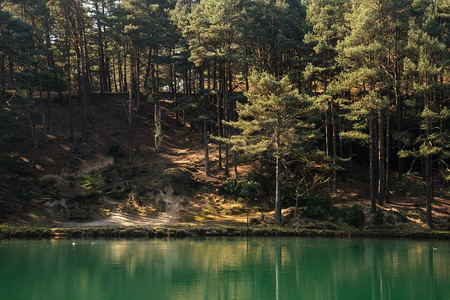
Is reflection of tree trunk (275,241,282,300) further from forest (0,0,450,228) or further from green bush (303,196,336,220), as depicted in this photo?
forest (0,0,450,228)

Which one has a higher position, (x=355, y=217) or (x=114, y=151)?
(x=114, y=151)

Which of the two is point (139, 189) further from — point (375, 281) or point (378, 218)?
point (375, 281)

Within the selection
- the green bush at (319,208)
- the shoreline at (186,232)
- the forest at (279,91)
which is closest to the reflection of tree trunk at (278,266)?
the shoreline at (186,232)

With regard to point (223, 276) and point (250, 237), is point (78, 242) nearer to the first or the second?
point (250, 237)

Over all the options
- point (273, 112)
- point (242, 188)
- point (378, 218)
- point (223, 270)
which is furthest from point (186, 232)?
point (378, 218)

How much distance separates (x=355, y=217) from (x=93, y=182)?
2272 cm

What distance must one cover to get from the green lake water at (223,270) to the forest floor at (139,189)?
7.41 meters

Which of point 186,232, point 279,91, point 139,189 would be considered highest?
point 279,91

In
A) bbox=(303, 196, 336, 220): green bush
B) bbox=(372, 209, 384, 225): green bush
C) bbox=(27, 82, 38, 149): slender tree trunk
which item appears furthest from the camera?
bbox=(27, 82, 38, 149): slender tree trunk

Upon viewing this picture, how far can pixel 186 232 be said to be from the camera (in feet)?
104

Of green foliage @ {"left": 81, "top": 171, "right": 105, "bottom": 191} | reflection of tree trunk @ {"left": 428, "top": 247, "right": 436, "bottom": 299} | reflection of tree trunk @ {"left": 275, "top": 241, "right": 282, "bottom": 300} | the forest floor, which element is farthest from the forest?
reflection of tree trunk @ {"left": 428, "top": 247, "right": 436, "bottom": 299}

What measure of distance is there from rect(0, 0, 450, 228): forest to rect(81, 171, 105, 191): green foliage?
5.71 metres

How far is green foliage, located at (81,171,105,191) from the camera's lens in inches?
1549

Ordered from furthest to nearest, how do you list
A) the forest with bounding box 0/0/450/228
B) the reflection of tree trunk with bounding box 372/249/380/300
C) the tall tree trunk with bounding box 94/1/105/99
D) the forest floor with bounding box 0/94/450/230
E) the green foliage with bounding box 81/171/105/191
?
the tall tree trunk with bounding box 94/1/105/99 → the green foliage with bounding box 81/171/105/191 → the forest floor with bounding box 0/94/450/230 → the forest with bounding box 0/0/450/228 → the reflection of tree trunk with bounding box 372/249/380/300
